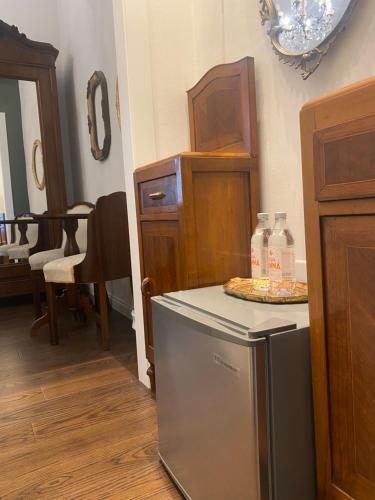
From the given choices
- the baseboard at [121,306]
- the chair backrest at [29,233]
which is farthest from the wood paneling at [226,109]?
the chair backrest at [29,233]

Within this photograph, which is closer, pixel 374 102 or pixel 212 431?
pixel 374 102

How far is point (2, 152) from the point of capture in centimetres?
329

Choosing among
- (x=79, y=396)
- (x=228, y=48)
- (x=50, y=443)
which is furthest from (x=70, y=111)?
(x=50, y=443)

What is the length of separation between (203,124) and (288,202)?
0.55m

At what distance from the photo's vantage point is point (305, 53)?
1220 millimetres

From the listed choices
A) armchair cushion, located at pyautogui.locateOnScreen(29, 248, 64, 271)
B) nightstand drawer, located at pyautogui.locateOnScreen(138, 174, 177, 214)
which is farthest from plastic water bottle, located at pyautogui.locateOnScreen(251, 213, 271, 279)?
armchair cushion, located at pyautogui.locateOnScreen(29, 248, 64, 271)

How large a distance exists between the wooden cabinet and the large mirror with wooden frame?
220 centimetres

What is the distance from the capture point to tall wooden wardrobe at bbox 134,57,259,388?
134 centimetres

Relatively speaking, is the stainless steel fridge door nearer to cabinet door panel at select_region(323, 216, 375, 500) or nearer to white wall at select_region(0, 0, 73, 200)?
cabinet door panel at select_region(323, 216, 375, 500)

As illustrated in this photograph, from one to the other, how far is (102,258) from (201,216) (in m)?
1.16

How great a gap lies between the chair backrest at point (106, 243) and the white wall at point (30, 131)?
1.40 meters

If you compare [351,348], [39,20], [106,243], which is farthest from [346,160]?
[39,20]

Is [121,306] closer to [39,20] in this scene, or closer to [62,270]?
[62,270]

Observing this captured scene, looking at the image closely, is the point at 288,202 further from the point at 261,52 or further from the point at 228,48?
the point at 228,48
